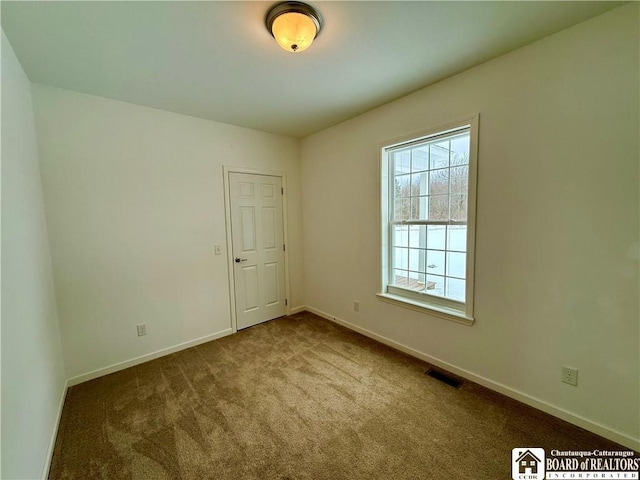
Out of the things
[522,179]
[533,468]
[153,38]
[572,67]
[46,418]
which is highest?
[153,38]

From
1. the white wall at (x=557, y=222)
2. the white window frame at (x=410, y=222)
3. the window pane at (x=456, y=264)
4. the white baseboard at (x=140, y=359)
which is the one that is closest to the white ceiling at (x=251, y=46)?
the white wall at (x=557, y=222)

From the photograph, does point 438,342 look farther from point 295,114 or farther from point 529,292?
point 295,114

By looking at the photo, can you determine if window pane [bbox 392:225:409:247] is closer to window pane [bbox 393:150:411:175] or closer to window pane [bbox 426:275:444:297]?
window pane [bbox 426:275:444:297]

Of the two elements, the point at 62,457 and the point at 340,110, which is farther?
the point at 340,110

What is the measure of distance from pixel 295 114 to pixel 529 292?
8.85 ft

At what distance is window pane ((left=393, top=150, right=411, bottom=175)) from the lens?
2.63m

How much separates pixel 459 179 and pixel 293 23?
172cm

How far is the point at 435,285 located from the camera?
8.14 ft

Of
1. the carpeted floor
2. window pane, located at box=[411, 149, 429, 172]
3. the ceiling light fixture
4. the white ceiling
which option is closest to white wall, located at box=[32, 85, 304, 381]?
the white ceiling

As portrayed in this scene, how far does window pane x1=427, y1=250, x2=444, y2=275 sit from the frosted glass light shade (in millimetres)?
1985

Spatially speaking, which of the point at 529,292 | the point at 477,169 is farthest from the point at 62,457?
the point at 477,169

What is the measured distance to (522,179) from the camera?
5.99 ft

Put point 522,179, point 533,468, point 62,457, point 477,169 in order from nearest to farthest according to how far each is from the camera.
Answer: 1. point 533,468
2. point 62,457
3. point 522,179
4. point 477,169

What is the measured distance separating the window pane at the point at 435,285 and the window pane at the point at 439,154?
1.05 metres
